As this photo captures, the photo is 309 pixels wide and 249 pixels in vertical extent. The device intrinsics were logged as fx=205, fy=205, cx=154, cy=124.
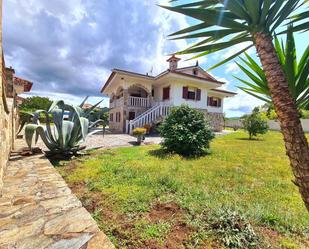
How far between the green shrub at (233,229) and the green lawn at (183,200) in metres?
0.07

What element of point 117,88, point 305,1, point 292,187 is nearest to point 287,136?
point 305,1

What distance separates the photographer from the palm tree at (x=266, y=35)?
113 centimetres

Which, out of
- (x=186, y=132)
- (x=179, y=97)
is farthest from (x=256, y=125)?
(x=186, y=132)

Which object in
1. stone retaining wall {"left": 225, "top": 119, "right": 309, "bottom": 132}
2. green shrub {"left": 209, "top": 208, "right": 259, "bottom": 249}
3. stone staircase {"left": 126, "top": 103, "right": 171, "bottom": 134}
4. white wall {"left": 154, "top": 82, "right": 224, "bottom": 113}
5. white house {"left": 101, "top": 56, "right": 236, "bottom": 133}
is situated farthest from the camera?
stone retaining wall {"left": 225, "top": 119, "right": 309, "bottom": 132}

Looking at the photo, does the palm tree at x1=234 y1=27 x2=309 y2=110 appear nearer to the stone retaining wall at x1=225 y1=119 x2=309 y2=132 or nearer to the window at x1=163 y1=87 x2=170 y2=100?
the window at x1=163 y1=87 x2=170 y2=100

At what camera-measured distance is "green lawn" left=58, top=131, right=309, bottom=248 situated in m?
2.61

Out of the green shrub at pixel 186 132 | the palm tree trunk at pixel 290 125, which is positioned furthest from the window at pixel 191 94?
the palm tree trunk at pixel 290 125

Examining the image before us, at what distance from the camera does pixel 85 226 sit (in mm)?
2113

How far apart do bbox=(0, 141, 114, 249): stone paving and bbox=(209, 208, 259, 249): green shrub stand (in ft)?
4.94

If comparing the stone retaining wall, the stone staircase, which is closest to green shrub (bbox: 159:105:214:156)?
the stone staircase

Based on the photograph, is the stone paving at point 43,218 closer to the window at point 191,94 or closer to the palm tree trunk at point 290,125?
the palm tree trunk at point 290,125

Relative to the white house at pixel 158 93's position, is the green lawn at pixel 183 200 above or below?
below

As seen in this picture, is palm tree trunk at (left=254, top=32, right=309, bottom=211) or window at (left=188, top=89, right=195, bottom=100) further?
window at (left=188, top=89, right=195, bottom=100)

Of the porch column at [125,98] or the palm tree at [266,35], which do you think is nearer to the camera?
the palm tree at [266,35]
